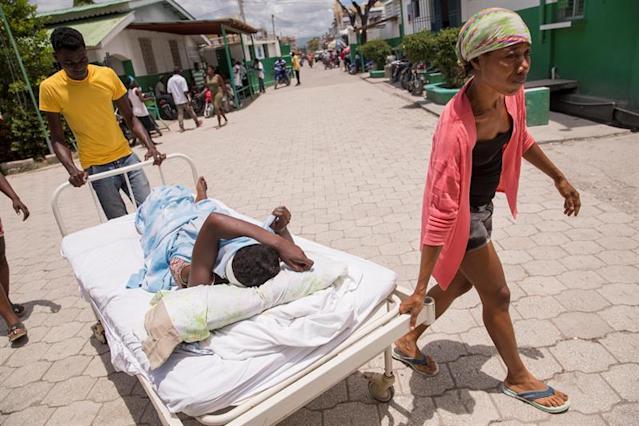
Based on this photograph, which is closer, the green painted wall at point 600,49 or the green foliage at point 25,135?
the green painted wall at point 600,49

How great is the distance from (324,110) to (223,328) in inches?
462

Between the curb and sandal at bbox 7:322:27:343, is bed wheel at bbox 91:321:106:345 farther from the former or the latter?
the curb

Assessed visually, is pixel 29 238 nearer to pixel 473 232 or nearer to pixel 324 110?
pixel 473 232

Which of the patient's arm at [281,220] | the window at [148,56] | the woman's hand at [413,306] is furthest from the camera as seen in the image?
the window at [148,56]

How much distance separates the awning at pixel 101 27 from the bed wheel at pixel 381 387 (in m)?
12.0

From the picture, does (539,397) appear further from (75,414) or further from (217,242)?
(75,414)

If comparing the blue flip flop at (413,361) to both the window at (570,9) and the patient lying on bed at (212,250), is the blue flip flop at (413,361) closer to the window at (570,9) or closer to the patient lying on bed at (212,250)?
the patient lying on bed at (212,250)

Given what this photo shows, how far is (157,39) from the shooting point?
16062mm

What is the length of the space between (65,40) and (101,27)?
11.3 m

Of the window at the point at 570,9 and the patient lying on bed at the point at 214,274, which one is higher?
the window at the point at 570,9

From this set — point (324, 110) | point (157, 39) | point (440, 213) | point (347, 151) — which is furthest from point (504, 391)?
A: point (157, 39)

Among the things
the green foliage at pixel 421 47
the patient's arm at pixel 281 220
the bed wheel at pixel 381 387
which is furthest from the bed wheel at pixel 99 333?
the green foliage at pixel 421 47


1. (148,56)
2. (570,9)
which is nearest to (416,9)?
Result: (570,9)

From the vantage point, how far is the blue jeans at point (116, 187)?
356cm
